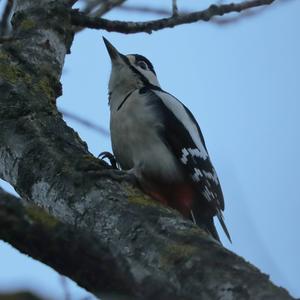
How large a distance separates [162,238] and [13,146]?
1.09 meters

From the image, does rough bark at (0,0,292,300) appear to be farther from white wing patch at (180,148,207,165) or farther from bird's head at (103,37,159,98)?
white wing patch at (180,148,207,165)

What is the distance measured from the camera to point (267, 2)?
4.14 metres

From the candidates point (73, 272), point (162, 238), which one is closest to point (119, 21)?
point (162, 238)

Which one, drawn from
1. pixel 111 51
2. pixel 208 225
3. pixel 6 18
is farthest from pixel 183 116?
pixel 6 18

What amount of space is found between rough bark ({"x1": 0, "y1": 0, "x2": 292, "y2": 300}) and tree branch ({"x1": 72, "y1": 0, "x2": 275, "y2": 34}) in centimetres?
21

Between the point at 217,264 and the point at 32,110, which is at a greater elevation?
the point at 32,110

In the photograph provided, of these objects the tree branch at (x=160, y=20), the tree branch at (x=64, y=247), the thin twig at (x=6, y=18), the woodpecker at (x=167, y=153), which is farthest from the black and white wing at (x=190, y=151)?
the tree branch at (x=64, y=247)

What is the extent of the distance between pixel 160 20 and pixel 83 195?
1732 mm

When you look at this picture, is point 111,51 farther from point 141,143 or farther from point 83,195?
point 83,195

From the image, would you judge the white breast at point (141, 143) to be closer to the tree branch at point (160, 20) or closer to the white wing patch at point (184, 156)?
the white wing patch at point (184, 156)

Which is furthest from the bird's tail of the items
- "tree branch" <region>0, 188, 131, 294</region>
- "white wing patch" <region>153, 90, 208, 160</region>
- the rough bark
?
"tree branch" <region>0, 188, 131, 294</region>

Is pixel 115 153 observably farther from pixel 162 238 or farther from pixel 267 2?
pixel 162 238

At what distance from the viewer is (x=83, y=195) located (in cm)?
282

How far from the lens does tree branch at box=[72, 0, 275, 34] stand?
4.09 m
